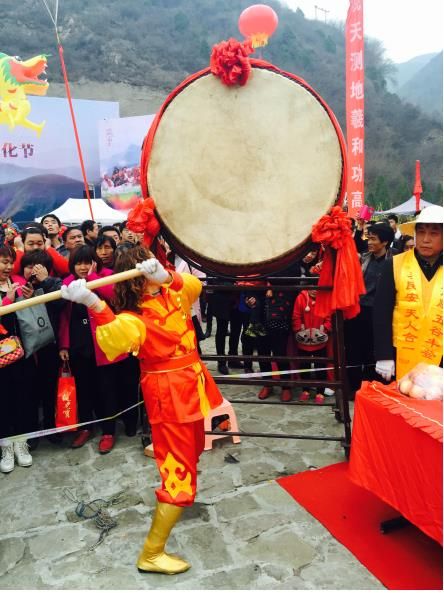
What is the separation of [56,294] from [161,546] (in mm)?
1279

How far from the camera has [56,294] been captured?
6.30 ft

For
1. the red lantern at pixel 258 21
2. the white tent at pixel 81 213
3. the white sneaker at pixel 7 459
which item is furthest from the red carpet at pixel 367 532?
the white tent at pixel 81 213

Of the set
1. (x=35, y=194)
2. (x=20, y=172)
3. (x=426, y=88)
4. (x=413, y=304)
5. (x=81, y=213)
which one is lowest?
(x=413, y=304)

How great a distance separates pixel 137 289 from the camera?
7.20ft

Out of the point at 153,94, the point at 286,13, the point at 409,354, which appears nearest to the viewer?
the point at 409,354

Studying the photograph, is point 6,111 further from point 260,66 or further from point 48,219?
point 260,66

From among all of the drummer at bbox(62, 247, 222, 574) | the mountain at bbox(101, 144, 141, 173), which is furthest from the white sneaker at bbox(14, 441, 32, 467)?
the mountain at bbox(101, 144, 141, 173)

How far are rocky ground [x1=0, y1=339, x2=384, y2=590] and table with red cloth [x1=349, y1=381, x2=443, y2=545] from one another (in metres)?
0.37

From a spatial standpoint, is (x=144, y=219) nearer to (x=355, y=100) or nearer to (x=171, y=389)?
(x=171, y=389)

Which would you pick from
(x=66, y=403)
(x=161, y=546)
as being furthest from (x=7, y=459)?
(x=161, y=546)

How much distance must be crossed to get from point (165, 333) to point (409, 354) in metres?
1.44

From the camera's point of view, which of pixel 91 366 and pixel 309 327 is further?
pixel 309 327

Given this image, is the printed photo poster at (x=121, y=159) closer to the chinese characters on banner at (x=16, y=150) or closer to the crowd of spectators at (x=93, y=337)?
the chinese characters on banner at (x=16, y=150)

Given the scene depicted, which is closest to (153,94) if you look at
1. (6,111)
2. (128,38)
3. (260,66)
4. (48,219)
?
(128,38)
